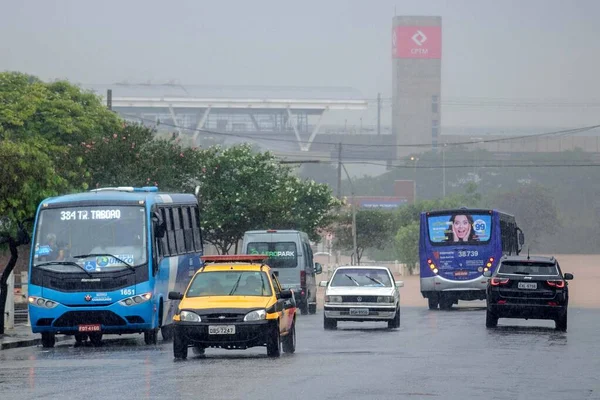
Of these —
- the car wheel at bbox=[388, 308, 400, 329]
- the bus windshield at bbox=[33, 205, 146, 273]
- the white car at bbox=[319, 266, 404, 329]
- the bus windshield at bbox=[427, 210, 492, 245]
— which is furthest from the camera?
the bus windshield at bbox=[427, 210, 492, 245]

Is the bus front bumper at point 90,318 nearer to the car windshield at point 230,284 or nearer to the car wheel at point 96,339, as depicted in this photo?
the car wheel at point 96,339

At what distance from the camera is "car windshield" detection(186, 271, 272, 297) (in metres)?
23.0

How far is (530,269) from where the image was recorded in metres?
32.1

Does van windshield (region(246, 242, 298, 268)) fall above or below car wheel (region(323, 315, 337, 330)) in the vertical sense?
above

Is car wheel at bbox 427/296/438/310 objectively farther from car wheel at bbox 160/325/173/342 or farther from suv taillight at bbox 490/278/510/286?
car wheel at bbox 160/325/173/342

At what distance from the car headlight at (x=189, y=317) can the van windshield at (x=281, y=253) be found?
20297 millimetres

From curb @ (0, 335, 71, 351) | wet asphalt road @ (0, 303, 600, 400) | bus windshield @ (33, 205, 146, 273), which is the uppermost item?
bus windshield @ (33, 205, 146, 273)

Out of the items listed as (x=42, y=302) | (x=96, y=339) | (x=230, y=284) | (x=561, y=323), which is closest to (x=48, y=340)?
(x=42, y=302)

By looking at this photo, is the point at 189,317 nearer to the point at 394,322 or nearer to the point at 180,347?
the point at 180,347

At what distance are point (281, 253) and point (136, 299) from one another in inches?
616

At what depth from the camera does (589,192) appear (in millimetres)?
191375

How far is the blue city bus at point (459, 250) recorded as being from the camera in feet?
154

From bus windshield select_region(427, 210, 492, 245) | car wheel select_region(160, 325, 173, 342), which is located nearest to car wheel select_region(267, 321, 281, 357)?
car wheel select_region(160, 325, 173, 342)

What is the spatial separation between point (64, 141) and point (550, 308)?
2806cm
